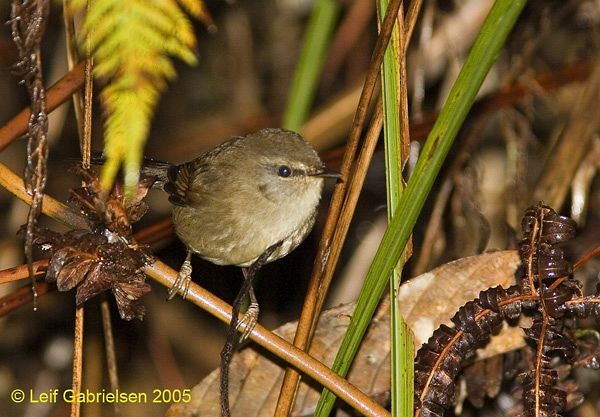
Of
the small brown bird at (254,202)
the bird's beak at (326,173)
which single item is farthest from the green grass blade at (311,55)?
the bird's beak at (326,173)

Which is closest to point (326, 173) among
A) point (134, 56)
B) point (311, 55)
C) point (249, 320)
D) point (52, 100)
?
point (311, 55)

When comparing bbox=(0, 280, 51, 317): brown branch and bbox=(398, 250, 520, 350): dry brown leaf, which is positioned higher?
bbox=(398, 250, 520, 350): dry brown leaf

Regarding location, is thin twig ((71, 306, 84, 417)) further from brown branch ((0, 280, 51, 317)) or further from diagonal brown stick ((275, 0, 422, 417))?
diagonal brown stick ((275, 0, 422, 417))

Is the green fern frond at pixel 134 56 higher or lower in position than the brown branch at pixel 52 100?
lower

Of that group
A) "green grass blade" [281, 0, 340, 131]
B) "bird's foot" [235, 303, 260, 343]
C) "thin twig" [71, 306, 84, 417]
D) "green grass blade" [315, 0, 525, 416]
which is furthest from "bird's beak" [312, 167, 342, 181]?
"thin twig" [71, 306, 84, 417]

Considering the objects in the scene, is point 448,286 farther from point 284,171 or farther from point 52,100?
point 52,100

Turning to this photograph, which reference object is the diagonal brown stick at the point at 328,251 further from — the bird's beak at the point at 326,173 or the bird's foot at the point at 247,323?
the bird's beak at the point at 326,173
